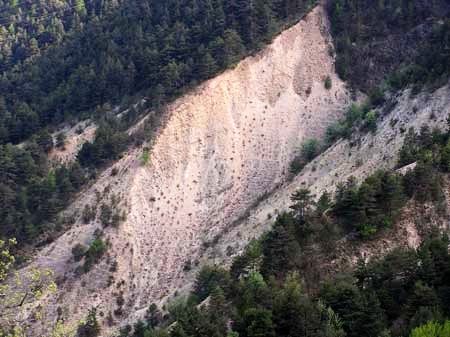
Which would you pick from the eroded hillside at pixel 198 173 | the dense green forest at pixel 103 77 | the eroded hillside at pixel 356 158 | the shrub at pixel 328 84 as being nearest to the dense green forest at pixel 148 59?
the dense green forest at pixel 103 77

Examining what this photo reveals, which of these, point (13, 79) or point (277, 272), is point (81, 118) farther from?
point (277, 272)

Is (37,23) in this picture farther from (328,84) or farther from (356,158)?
(356,158)

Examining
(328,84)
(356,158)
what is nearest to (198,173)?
(356,158)

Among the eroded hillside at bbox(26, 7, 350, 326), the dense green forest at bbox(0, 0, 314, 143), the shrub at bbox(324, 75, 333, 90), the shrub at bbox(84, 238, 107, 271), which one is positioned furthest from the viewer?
the shrub at bbox(324, 75, 333, 90)

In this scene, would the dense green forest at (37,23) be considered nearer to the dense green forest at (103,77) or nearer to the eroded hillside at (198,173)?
the dense green forest at (103,77)

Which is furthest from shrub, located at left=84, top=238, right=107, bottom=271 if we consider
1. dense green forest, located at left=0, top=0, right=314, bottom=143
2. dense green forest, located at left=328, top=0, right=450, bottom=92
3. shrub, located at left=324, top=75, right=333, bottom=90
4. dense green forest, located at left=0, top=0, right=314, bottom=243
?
dense green forest, located at left=328, top=0, right=450, bottom=92

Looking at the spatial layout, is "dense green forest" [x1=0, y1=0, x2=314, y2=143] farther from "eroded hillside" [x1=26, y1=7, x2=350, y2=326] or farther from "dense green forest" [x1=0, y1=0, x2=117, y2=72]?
"dense green forest" [x1=0, y1=0, x2=117, y2=72]
